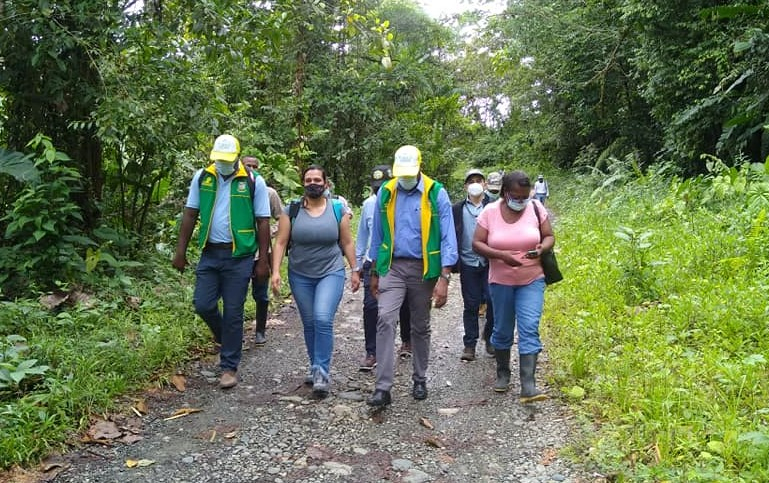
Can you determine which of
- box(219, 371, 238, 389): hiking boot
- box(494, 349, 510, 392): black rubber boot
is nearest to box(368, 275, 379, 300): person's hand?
box(494, 349, 510, 392): black rubber boot

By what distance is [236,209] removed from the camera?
5090 mm

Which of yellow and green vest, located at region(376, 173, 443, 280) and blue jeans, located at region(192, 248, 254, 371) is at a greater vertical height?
yellow and green vest, located at region(376, 173, 443, 280)

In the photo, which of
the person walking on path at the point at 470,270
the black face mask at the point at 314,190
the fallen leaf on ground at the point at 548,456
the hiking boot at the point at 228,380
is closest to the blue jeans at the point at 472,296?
the person walking on path at the point at 470,270

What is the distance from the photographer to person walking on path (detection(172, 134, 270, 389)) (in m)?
5.07

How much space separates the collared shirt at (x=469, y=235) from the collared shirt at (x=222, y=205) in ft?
6.77

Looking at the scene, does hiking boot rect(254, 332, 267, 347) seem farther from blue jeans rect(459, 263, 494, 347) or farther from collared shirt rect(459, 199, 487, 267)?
collared shirt rect(459, 199, 487, 267)

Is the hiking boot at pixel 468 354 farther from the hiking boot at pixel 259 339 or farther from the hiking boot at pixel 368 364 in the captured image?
the hiking boot at pixel 259 339

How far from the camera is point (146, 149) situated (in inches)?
289

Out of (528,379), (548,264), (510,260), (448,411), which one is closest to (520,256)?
(510,260)

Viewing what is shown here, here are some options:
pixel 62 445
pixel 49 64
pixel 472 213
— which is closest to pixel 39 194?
pixel 49 64

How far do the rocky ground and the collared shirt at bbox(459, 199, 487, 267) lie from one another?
1.02 meters

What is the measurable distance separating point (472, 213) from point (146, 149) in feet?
12.6

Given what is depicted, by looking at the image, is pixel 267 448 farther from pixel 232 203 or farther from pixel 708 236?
pixel 708 236

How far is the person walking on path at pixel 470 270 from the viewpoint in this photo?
6.20 meters
